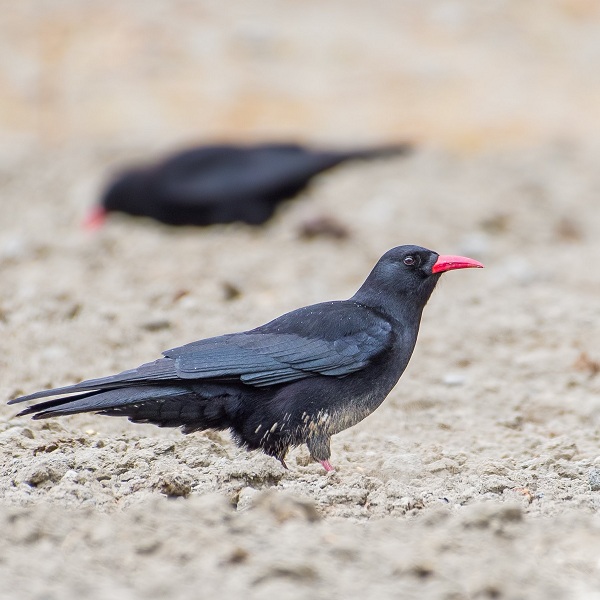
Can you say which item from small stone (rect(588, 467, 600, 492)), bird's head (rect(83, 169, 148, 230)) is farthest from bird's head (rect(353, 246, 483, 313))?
bird's head (rect(83, 169, 148, 230))

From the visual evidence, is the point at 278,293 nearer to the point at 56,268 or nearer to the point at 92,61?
the point at 56,268

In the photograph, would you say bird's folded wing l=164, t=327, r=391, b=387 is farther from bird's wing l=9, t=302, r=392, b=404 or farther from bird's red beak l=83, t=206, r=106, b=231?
bird's red beak l=83, t=206, r=106, b=231

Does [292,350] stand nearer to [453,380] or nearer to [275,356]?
[275,356]

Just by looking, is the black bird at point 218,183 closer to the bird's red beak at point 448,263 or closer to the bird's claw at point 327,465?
the bird's red beak at point 448,263

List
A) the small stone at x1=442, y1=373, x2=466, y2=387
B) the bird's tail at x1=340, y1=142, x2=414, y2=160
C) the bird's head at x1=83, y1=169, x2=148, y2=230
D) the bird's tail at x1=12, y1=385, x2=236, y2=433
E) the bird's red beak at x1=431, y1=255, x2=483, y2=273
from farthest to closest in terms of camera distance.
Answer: the bird's tail at x1=340, y1=142, x2=414, y2=160, the bird's head at x1=83, y1=169, x2=148, y2=230, the small stone at x1=442, y1=373, x2=466, y2=387, the bird's red beak at x1=431, y1=255, x2=483, y2=273, the bird's tail at x1=12, y1=385, x2=236, y2=433

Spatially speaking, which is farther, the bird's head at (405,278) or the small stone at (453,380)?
the small stone at (453,380)

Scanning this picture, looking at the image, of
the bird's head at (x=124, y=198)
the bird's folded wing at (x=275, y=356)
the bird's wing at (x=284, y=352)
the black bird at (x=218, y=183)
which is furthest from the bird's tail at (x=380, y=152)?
the bird's folded wing at (x=275, y=356)
